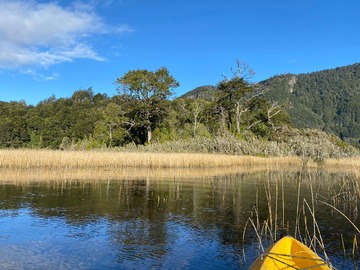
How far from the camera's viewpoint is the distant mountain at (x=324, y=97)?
10288cm

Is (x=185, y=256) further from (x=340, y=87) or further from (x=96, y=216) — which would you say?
(x=340, y=87)

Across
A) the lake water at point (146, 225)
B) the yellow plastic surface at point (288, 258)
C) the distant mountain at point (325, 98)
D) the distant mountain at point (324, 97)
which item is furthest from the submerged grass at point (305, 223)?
the distant mountain at point (325, 98)

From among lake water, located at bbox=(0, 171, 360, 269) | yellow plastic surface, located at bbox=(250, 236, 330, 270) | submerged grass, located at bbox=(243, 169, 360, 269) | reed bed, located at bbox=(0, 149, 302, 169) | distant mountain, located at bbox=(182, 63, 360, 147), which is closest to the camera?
yellow plastic surface, located at bbox=(250, 236, 330, 270)

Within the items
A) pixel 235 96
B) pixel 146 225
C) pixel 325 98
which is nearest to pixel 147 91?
pixel 235 96

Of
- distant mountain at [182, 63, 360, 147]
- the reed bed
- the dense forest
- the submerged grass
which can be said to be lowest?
the submerged grass

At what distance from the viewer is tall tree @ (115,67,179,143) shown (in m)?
36.6

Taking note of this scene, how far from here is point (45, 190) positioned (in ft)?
39.5

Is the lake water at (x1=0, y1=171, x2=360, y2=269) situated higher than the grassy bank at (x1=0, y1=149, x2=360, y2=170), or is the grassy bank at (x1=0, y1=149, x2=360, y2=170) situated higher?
the grassy bank at (x1=0, y1=149, x2=360, y2=170)

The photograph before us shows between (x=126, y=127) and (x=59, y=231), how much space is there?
32.2 metres

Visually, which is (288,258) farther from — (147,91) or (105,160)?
(147,91)

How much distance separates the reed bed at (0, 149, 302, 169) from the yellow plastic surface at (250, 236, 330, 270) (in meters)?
14.3

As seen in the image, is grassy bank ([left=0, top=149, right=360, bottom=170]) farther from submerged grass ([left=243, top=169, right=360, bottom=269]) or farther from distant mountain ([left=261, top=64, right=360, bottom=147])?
distant mountain ([left=261, top=64, right=360, bottom=147])

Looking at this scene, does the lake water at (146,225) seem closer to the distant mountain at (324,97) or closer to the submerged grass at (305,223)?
the submerged grass at (305,223)

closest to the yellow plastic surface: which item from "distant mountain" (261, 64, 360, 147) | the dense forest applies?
the dense forest
